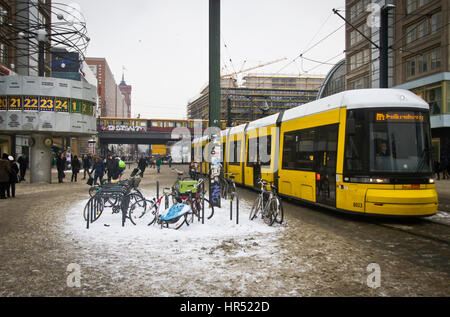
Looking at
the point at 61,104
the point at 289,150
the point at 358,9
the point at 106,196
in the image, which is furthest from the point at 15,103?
the point at 358,9

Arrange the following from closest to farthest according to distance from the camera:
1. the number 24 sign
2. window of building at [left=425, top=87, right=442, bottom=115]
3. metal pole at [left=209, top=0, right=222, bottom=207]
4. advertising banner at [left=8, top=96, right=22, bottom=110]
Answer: metal pole at [left=209, top=0, right=222, bottom=207], advertising banner at [left=8, top=96, right=22, bottom=110], the number 24 sign, window of building at [left=425, top=87, right=442, bottom=115]

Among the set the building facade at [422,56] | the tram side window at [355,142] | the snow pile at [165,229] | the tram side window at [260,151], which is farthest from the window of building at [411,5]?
the snow pile at [165,229]

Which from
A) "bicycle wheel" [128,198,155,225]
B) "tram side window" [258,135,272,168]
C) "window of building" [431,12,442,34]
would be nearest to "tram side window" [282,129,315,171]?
"tram side window" [258,135,272,168]

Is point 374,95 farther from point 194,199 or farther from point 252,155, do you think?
point 252,155

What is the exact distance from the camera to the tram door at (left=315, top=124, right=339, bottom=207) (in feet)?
31.7

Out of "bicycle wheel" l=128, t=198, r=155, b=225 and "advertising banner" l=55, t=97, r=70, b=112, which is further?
"advertising banner" l=55, t=97, r=70, b=112

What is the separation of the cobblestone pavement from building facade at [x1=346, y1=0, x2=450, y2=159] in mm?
23155

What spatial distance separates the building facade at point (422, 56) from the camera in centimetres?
2758

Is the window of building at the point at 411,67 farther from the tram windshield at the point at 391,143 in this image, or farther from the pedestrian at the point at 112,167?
the pedestrian at the point at 112,167

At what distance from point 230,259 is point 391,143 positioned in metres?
5.32

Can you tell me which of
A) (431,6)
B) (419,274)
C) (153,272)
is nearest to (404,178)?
(419,274)

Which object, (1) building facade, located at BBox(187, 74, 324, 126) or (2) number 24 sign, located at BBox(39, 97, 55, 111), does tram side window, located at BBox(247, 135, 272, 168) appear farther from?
(1) building facade, located at BBox(187, 74, 324, 126)

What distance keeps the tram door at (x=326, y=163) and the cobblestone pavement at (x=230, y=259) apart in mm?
917
